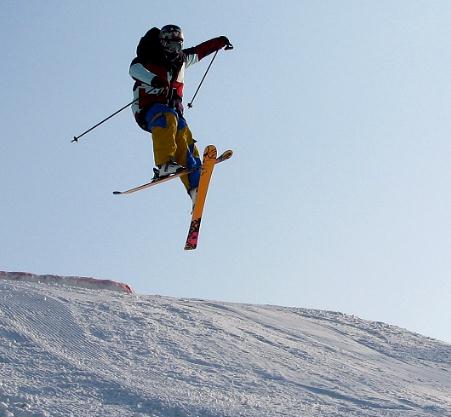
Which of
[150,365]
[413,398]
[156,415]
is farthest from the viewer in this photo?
[413,398]

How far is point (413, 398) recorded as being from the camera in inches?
183

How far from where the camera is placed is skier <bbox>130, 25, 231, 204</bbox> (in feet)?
24.2

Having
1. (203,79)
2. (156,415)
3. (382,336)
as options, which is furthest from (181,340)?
→ (203,79)

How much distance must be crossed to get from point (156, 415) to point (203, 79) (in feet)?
17.5

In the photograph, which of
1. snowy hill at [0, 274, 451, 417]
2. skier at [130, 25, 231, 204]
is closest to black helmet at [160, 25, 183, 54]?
skier at [130, 25, 231, 204]

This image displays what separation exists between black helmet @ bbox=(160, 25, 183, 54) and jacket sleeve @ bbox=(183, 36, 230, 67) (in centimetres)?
34

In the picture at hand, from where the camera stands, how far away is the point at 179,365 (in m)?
4.41

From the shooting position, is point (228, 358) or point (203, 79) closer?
point (228, 358)

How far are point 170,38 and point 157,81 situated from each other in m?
0.38

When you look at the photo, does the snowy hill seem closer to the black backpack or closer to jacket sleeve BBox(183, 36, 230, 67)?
the black backpack

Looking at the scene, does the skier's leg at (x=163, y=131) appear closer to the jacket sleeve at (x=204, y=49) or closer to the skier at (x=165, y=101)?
the skier at (x=165, y=101)

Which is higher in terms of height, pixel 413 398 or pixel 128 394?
pixel 413 398

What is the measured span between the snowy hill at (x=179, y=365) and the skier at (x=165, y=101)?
5.10ft

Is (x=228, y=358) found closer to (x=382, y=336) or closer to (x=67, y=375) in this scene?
(x=67, y=375)
